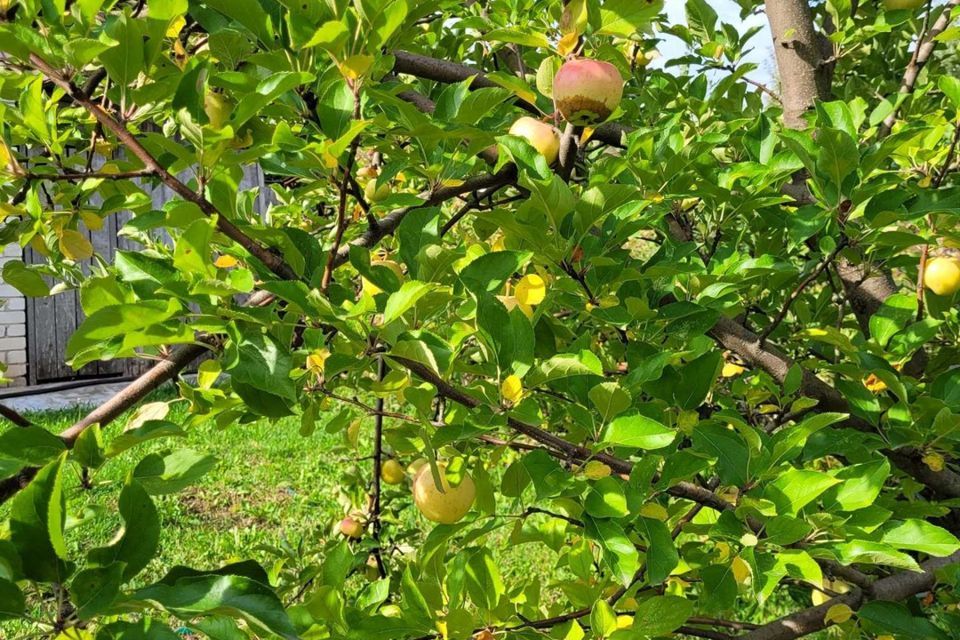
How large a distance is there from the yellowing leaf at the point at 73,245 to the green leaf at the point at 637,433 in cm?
89

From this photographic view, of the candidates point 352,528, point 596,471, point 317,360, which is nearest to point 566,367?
point 596,471

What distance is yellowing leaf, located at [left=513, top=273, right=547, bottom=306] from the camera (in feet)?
3.18

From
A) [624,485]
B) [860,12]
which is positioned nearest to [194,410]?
[624,485]

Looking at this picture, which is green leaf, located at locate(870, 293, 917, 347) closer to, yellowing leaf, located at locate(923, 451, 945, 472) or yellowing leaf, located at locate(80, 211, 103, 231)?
yellowing leaf, located at locate(923, 451, 945, 472)

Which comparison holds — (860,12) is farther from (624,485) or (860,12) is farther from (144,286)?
(144,286)

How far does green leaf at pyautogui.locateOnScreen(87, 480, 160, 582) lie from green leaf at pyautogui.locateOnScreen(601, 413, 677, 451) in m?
0.46

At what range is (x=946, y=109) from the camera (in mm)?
1868

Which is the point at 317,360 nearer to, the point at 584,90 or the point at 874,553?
the point at 584,90

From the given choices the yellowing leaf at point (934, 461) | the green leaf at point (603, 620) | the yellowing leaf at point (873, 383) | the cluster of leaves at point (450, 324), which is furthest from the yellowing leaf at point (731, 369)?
the green leaf at point (603, 620)

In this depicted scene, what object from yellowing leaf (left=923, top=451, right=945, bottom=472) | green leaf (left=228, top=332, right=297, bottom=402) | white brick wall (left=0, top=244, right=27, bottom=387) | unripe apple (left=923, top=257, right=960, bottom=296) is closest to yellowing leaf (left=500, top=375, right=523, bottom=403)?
green leaf (left=228, top=332, right=297, bottom=402)

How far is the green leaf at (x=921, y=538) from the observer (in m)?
0.90

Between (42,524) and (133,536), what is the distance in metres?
0.07

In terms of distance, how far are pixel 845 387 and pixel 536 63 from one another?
33.1 inches

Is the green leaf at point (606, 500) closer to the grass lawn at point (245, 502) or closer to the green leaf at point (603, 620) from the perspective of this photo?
the green leaf at point (603, 620)
